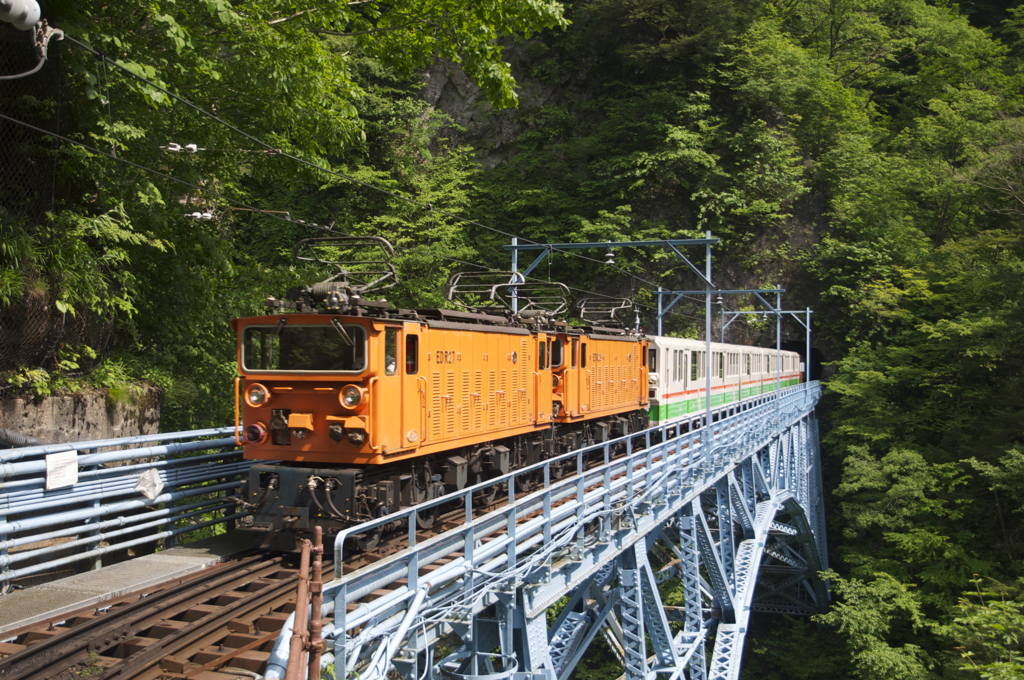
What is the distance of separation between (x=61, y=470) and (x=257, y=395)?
220 cm

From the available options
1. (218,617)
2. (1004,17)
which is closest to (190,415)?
(218,617)

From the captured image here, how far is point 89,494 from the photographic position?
846cm

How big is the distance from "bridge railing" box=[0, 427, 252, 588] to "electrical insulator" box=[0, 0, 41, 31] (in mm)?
4370

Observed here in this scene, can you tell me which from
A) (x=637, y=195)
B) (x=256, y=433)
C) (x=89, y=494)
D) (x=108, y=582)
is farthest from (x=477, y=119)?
(x=108, y=582)

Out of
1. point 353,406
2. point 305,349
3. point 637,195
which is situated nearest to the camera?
point 353,406

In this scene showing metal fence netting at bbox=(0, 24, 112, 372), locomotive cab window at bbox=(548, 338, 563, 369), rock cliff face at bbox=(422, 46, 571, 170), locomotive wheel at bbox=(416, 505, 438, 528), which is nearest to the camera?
locomotive wheel at bbox=(416, 505, 438, 528)

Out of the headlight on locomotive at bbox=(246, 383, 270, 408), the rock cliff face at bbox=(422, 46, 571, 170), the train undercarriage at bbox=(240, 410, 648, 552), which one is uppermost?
the rock cliff face at bbox=(422, 46, 571, 170)

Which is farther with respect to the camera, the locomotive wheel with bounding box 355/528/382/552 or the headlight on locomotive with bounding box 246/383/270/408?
the headlight on locomotive with bounding box 246/383/270/408

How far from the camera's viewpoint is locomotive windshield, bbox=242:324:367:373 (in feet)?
28.9

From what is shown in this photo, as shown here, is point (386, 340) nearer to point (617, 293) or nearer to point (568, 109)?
point (617, 293)

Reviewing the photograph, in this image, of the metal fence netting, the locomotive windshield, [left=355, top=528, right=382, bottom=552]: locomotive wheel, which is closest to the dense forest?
the metal fence netting

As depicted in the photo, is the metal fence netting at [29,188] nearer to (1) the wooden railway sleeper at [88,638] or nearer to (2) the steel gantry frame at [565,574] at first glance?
(1) the wooden railway sleeper at [88,638]

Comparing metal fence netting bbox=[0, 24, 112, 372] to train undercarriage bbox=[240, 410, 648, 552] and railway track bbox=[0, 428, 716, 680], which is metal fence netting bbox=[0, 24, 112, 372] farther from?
railway track bbox=[0, 428, 716, 680]

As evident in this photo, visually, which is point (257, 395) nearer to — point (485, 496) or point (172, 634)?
point (172, 634)
